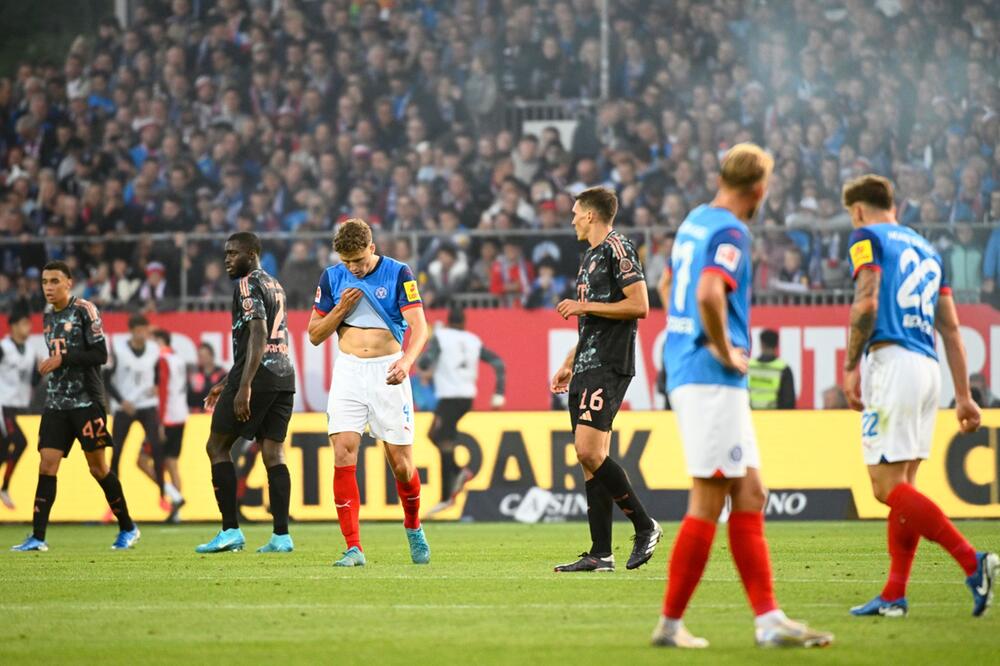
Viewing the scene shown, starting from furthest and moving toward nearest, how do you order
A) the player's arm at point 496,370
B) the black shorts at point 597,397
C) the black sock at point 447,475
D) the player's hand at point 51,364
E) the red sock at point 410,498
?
the player's arm at point 496,370
the black sock at point 447,475
the player's hand at point 51,364
the red sock at point 410,498
the black shorts at point 597,397

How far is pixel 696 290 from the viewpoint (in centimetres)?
620

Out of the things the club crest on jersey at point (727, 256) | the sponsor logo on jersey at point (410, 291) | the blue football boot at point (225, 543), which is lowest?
the blue football boot at point (225, 543)

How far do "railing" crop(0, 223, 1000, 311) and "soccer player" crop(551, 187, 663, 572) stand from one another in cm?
972

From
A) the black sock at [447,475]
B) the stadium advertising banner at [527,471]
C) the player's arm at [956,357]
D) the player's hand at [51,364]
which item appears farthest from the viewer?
the black sock at [447,475]

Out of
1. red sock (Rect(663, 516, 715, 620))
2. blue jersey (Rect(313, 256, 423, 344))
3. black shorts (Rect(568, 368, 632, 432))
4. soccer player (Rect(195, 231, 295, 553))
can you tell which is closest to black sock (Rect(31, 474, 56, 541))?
soccer player (Rect(195, 231, 295, 553))

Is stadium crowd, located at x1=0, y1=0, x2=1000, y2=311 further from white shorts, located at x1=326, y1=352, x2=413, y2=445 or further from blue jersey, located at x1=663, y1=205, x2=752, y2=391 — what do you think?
blue jersey, located at x1=663, y1=205, x2=752, y2=391

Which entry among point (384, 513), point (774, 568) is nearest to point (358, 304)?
point (774, 568)

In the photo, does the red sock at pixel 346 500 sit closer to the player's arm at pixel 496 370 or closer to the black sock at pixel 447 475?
the black sock at pixel 447 475

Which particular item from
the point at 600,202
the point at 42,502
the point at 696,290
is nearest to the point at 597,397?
the point at 600,202

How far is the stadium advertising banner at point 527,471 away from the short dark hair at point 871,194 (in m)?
9.55

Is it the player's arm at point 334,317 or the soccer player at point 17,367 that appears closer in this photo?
the player's arm at point 334,317

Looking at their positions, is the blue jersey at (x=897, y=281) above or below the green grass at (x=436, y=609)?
above

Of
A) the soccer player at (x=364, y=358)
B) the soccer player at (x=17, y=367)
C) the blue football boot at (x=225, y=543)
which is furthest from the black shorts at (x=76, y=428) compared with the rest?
the soccer player at (x=17, y=367)

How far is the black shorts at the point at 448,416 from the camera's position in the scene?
17.5 metres
